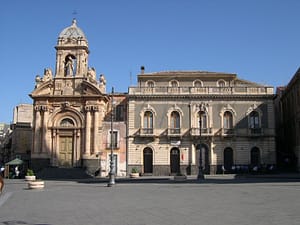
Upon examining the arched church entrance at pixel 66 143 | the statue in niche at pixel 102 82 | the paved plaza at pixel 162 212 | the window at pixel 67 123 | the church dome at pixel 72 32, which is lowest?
the paved plaza at pixel 162 212

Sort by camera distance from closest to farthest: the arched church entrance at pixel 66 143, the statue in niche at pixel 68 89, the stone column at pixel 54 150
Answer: the stone column at pixel 54 150, the arched church entrance at pixel 66 143, the statue in niche at pixel 68 89

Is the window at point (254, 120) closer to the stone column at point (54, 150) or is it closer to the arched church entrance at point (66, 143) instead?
the arched church entrance at point (66, 143)

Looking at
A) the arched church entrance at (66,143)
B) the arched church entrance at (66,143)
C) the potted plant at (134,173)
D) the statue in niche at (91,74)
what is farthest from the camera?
the statue in niche at (91,74)

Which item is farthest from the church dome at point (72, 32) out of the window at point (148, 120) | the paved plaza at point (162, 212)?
the paved plaza at point (162, 212)

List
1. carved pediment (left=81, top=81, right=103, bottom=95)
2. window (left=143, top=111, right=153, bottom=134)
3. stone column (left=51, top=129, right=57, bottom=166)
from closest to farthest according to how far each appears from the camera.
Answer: window (left=143, top=111, right=153, bottom=134) < stone column (left=51, top=129, right=57, bottom=166) < carved pediment (left=81, top=81, right=103, bottom=95)

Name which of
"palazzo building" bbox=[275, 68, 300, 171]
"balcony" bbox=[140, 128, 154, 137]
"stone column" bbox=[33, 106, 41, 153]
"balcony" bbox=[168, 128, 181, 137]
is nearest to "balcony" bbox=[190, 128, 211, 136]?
"balcony" bbox=[168, 128, 181, 137]

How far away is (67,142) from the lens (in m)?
44.2

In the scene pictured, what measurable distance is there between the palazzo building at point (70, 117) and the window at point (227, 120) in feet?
37.7

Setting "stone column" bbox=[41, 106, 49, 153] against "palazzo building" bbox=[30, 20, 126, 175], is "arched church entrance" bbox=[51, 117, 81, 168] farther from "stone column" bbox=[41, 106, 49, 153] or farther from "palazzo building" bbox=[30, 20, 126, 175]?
"stone column" bbox=[41, 106, 49, 153]

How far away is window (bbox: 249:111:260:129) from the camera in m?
42.7

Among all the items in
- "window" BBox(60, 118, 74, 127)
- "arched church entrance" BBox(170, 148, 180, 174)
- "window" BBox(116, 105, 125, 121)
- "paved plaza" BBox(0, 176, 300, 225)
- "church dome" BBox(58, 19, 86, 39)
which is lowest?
"paved plaza" BBox(0, 176, 300, 225)

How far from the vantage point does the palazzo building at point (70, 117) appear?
141 feet

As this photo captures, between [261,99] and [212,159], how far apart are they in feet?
28.5

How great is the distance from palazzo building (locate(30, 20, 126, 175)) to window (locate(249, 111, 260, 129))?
A: 14.4 meters
